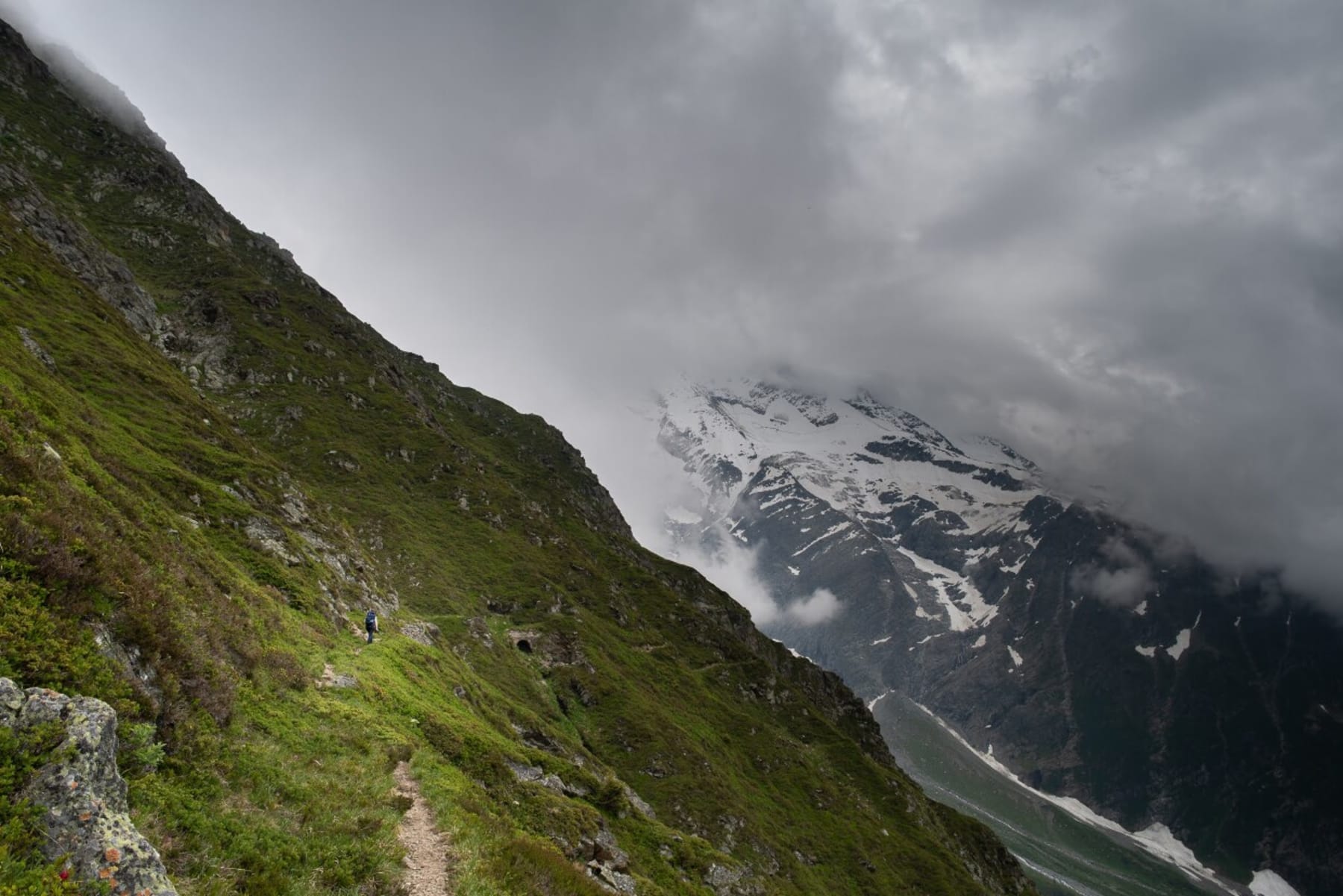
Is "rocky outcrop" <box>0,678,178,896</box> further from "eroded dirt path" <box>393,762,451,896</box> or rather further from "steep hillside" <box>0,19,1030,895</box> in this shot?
"eroded dirt path" <box>393,762,451,896</box>

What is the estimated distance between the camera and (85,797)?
8.57 m

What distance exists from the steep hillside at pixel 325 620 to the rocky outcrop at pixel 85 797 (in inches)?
12.8

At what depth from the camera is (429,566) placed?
89562 mm

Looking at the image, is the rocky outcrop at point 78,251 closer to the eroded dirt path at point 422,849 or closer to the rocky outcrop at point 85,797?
the eroded dirt path at point 422,849

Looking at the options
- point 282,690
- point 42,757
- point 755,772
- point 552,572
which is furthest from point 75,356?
point 755,772

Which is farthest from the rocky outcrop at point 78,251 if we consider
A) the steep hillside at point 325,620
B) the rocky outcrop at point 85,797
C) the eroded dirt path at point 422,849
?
the rocky outcrop at point 85,797

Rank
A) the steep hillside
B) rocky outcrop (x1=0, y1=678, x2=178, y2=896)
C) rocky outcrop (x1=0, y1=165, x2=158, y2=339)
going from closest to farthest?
rocky outcrop (x1=0, y1=678, x2=178, y2=896) → the steep hillside → rocky outcrop (x1=0, y1=165, x2=158, y2=339)

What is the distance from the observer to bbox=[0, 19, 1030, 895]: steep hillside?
13117 millimetres

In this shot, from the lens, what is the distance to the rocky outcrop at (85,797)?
26.4 ft

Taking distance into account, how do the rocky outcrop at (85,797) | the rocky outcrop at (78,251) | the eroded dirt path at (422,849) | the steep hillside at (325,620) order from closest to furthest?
1. the rocky outcrop at (85,797)
2. the steep hillside at (325,620)
3. the eroded dirt path at (422,849)
4. the rocky outcrop at (78,251)

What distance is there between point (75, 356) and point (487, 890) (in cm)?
6629

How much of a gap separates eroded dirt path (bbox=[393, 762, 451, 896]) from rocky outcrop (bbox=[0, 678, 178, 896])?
6300mm

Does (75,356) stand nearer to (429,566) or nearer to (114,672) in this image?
(429,566)

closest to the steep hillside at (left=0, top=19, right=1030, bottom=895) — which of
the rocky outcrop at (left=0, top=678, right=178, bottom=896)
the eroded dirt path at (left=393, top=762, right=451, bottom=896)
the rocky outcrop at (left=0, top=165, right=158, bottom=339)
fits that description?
the rocky outcrop at (left=0, top=678, right=178, bottom=896)
